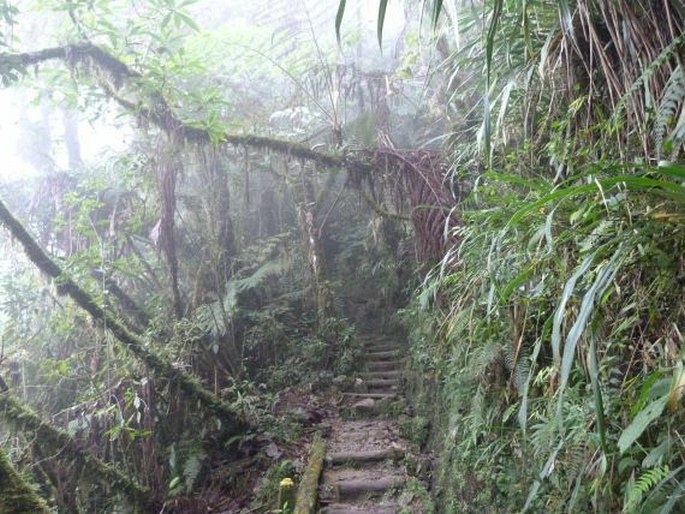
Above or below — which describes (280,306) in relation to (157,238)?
below

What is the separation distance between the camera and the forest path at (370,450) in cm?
343

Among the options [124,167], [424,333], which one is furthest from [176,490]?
[124,167]

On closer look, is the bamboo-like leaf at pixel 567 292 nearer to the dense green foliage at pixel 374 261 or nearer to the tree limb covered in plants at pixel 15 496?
the dense green foliage at pixel 374 261

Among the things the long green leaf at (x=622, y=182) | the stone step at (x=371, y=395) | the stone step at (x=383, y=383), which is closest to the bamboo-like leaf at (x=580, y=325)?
the long green leaf at (x=622, y=182)

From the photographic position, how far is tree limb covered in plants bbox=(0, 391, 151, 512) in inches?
132

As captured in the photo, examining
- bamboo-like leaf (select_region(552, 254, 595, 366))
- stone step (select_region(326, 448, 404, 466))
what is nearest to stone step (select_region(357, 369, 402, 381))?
stone step (select_region(326, 448, 404, 466))

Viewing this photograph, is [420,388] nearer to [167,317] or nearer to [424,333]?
[424,333]

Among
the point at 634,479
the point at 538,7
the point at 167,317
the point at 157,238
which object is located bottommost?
the point at 167,317

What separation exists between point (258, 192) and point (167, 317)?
2930 millimetres

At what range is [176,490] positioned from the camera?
4.05 metres

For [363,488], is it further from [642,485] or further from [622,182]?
[622,182]

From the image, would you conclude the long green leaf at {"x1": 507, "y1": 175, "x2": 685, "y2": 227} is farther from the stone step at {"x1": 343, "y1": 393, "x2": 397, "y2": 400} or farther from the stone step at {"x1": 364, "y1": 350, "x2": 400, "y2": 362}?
the stone step at {"x1": 364, "y1": 350, "x2": 400, "y2": 362}

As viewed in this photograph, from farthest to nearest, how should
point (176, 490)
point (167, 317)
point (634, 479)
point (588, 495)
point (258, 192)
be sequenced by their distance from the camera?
point (258, 192) < point (167, 317) < point (176, 490) < point (588, 495) < point (634, 479)

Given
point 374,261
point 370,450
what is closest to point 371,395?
point 370,450
